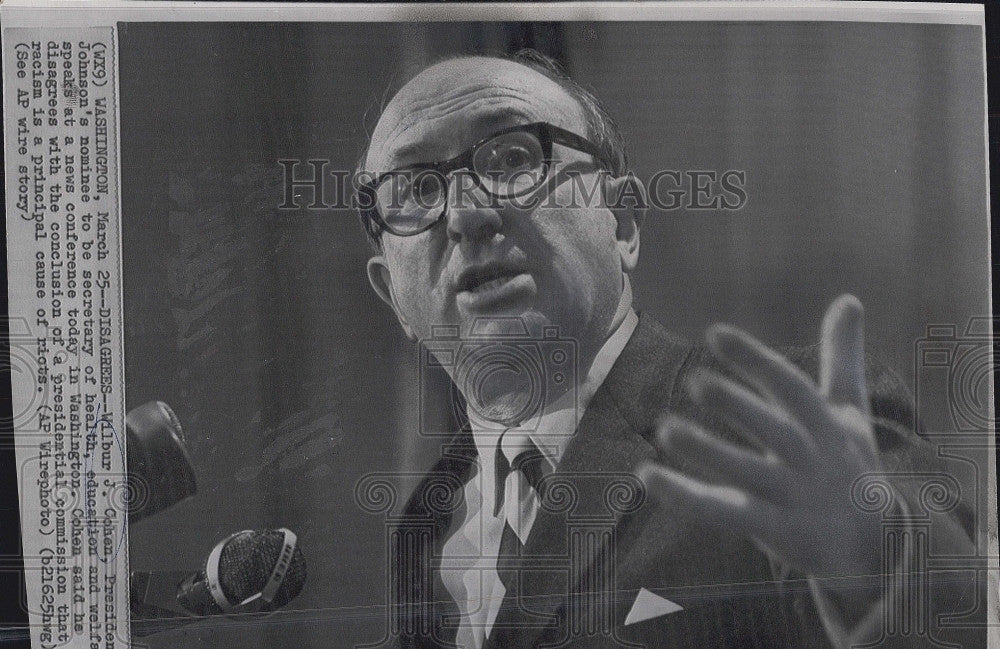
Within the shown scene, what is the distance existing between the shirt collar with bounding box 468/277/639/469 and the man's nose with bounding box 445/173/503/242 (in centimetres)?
28

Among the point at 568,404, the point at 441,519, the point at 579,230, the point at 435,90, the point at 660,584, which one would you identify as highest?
the point at 435,90

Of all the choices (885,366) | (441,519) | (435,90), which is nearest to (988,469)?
(885,366)

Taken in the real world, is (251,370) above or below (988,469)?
above

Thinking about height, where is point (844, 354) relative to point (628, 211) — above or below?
below

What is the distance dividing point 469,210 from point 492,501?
0.51 metres

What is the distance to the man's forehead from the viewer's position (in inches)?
54.3

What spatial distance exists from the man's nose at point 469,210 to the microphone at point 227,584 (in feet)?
2.02

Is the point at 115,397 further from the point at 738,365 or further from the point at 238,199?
the point at 738,365

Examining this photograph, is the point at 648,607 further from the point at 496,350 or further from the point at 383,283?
the point at 383,283

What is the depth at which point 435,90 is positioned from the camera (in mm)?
1391

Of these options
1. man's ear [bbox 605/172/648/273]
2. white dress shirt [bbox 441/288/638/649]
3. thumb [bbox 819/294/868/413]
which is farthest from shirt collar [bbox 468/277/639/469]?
thumb [bbox 819/294/868/413]

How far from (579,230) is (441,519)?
565 mm

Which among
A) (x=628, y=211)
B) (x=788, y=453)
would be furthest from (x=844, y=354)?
(x=628, y=211)

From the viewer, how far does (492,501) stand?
55.0 inches
